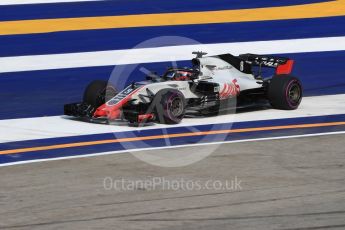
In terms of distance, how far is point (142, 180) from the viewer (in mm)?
9094

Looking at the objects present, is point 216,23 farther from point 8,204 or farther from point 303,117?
point 8,204

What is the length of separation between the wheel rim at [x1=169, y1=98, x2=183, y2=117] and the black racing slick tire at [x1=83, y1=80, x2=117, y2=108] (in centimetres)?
127

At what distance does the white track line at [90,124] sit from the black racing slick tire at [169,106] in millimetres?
125

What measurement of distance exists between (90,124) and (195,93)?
177 cm

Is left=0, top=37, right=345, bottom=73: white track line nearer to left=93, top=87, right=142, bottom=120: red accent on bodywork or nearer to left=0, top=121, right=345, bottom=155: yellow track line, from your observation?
left=93, top=87, right=142, bottom=120: red accent on bodywork

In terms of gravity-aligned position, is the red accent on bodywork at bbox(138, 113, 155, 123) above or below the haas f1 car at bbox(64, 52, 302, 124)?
below

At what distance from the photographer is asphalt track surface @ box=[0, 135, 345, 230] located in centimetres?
757

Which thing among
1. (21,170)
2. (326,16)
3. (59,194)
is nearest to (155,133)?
(21,170)

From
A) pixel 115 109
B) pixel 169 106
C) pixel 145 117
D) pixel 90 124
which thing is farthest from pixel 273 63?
pixel 90 124

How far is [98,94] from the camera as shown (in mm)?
12977

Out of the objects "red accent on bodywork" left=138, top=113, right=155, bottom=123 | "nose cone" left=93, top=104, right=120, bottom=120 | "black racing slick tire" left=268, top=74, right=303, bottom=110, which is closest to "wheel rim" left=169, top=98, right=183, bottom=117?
"red accent on bodywork" left=138, top=113, right=155, bottom=123

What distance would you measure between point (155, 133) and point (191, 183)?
2922mm

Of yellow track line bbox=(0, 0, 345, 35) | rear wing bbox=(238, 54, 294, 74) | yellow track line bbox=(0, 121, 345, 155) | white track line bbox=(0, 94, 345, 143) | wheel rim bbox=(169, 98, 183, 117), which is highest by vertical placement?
yellow track line bbox=(0, 0, 345, 35)

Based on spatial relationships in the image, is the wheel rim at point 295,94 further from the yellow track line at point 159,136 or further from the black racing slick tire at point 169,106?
the black racing slick tire at point 169,106
